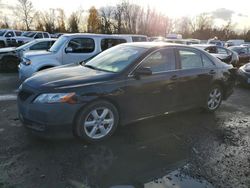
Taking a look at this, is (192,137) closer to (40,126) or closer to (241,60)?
(40,126)

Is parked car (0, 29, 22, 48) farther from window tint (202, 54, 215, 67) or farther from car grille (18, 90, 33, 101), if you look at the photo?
window tint (202, 54, 215, 67)

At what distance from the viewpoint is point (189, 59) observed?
5.06 metres

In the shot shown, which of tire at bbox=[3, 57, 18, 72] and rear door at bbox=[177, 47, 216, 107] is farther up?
rear door at bbox=[177, 47, 216, 107]

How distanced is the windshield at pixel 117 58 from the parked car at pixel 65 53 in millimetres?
3083

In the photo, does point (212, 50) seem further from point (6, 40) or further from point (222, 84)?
point (6, 40)

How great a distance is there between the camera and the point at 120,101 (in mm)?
4008

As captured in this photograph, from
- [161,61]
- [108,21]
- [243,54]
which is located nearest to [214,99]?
[161,61]

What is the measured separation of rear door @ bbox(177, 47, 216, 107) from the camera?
4.84 meters

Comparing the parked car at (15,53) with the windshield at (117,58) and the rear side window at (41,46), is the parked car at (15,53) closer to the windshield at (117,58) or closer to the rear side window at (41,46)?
the rear side window at (41,46)

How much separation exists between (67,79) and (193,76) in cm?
258

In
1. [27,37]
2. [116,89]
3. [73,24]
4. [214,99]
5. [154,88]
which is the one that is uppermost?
[73,24]

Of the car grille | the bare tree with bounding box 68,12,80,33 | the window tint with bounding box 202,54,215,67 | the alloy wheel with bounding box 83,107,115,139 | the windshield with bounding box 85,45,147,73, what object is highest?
the bare tree with bounding box 68,12,80,33

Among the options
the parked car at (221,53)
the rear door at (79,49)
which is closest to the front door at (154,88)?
the rear door at (79,49)

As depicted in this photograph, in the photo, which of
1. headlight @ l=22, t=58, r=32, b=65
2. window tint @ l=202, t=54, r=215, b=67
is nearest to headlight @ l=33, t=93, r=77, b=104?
window tint @ l=202, t=54, r=215, b=67
